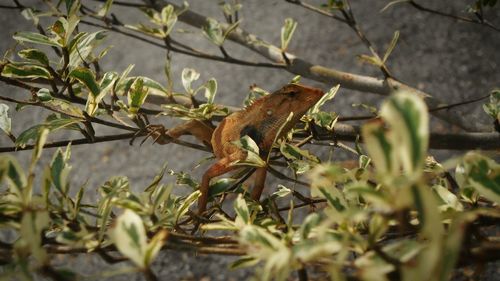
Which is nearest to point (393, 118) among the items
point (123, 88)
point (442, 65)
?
point (123, 88)

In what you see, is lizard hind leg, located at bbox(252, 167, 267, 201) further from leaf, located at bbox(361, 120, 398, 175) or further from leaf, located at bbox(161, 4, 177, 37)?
leaf, located at bbox(361, 120, 398, 175)

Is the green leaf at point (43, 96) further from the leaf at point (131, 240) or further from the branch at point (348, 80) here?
the branch at point (348, 80)

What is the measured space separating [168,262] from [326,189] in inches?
98.1

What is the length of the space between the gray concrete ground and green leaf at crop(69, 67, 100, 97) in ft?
6.62

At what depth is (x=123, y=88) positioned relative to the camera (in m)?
1.38

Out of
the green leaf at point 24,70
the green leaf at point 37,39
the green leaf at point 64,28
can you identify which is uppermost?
the green leaf at point 64,28

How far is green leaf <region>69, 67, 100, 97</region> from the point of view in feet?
3.79

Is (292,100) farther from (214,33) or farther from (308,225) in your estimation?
(308,225)

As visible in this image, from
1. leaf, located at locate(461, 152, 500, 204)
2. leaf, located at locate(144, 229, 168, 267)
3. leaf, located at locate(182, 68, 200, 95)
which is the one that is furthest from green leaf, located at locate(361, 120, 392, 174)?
leaf, located at locate(182, 68, 200, 95)

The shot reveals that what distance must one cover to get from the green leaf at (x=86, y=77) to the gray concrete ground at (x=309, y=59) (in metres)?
2.02

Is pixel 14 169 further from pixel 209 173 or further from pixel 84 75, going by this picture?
pixel 209 173

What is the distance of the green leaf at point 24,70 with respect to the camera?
1.17 metres

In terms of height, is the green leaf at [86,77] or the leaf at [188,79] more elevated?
the green leaf at [86,77]

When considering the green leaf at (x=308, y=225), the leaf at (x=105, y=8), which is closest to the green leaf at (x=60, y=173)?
the green leaf at (x=308, y=225)
